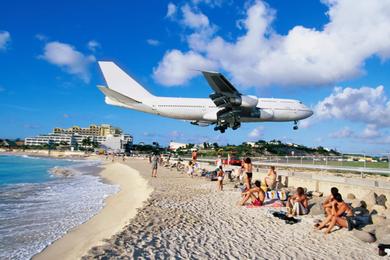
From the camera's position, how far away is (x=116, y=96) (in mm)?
27328

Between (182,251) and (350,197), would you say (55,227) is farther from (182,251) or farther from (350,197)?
(350,197)

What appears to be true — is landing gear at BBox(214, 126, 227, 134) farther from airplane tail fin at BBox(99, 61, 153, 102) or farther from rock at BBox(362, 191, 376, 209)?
rock at BBox(362, 191, 376, 209)

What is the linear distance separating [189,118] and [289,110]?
355 inches

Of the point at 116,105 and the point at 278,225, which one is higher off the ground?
the point at 116,105

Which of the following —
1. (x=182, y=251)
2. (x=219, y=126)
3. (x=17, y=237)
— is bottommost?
(x=17, y=237)

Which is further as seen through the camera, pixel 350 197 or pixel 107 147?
pixel 107 147

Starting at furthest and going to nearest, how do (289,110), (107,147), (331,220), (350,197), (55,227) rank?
(107,147) < (289,110) < (350,197) < (55,227) < (331,220)

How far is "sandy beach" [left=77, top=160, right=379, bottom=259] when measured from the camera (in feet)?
22.7

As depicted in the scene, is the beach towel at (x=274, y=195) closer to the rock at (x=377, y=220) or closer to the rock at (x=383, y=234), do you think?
the rock at (x=377, y=220)

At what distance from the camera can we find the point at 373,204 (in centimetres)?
1109

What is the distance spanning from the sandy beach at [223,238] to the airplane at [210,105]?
1497 centimetres

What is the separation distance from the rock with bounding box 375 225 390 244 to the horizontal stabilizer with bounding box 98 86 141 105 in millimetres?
21946

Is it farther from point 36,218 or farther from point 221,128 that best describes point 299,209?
point 221,128

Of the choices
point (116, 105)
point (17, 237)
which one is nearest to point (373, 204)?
point (17, 237)
